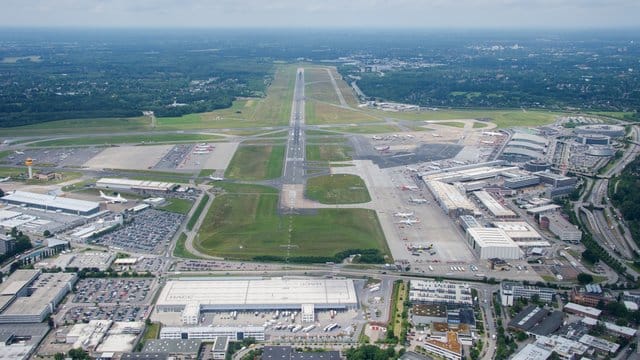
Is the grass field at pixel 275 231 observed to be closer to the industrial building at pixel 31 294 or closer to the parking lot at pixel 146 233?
the parking lot at pixel 146 233

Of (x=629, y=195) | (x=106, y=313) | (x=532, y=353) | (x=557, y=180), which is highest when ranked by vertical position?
(x=557, y=180)

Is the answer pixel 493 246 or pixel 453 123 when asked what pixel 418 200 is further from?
pixel 453 123

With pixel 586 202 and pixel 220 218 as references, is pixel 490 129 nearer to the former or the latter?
pixel 586 202

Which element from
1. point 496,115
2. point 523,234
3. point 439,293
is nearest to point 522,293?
point 439,293

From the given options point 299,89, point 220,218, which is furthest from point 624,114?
point 220,218

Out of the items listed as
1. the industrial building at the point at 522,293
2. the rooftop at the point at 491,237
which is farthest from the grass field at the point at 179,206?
the industrial building at the point at 522,293

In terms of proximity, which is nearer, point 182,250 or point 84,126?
point 182,250

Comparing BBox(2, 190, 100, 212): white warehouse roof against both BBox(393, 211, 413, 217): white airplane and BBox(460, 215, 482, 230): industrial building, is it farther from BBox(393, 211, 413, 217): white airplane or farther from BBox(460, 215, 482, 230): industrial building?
BBox(460, 215, 482, 230): industrial building
